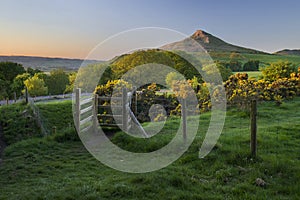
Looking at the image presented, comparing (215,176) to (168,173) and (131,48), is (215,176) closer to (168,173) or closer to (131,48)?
(168,173)

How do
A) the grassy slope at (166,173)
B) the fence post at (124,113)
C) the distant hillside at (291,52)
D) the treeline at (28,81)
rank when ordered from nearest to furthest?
the grassy slope at (166,173), the fence post at (124,113), the treeline at (28,81), the distant hillside at (291,52)

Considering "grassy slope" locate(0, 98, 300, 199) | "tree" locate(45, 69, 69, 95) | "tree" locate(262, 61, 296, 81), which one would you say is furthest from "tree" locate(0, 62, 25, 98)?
"grassy slope" locate(0, 98, 300, 199)

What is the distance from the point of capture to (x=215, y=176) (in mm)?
4625

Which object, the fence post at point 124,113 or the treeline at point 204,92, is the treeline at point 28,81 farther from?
the fence post at point 124,113

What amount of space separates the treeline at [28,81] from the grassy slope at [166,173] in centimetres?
2734

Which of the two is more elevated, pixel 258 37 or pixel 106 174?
pixel 258 37

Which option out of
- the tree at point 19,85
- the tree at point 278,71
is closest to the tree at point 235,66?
the tree at point 278,71

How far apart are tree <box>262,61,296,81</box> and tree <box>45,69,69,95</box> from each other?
1505 inches

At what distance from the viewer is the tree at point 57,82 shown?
160 ft

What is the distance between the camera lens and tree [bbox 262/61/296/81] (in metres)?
18.0

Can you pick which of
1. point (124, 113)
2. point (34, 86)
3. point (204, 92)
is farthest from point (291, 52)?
point (124, 113)

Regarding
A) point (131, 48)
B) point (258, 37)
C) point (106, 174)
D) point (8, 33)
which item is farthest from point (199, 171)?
point (258, 37)

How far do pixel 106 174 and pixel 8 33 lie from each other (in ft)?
52.9

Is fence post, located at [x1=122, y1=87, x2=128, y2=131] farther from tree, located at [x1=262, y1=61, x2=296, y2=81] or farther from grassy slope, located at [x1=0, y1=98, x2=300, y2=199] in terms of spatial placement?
tree, located at [x1=262, y1=61, x2=296, y2=81]
